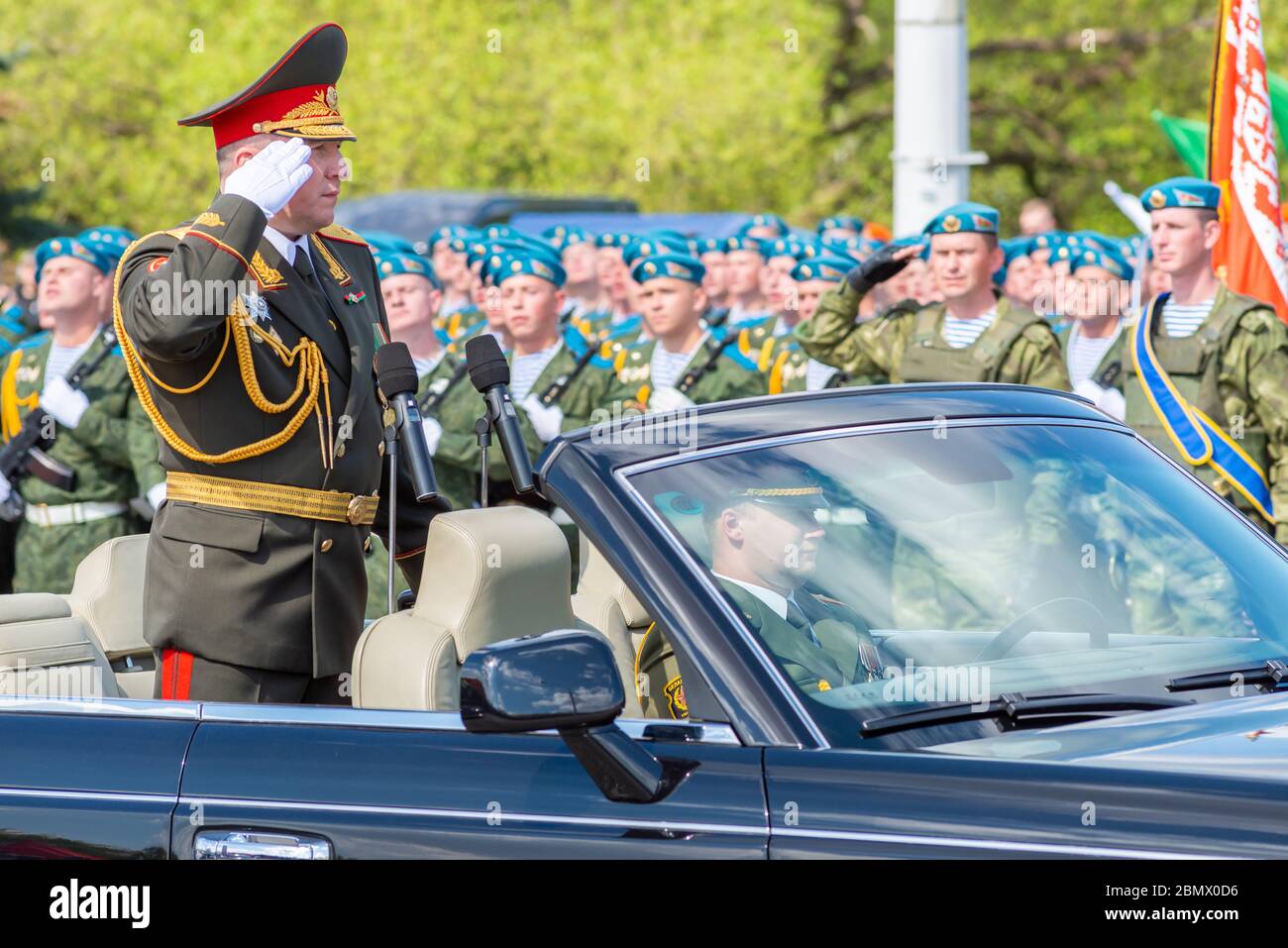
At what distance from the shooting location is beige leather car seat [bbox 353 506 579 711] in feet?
11.2

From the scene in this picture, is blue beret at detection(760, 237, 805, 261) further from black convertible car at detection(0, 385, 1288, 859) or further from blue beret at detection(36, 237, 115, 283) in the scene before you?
black convertible car at detection(0, 385, 1288, 859)

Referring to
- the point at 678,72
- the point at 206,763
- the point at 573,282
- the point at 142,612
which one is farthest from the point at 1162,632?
the point at 678,72

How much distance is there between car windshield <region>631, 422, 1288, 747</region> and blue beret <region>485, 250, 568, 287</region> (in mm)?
6754

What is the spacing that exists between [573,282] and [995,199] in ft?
62.9

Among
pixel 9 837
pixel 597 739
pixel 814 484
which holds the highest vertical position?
pixel 814 484

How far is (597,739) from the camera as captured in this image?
2.75 metres

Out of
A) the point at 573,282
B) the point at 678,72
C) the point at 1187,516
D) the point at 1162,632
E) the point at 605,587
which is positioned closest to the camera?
the point at 1162,632

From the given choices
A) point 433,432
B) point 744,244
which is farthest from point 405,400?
point 744,244

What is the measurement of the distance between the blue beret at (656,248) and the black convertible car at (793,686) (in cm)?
698

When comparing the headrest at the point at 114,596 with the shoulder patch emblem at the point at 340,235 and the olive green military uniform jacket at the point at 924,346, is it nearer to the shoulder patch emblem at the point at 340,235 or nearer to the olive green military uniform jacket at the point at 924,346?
the shoulder patch emblem at the point at 340,235

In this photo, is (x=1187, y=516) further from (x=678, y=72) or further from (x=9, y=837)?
(x=678, y=72)

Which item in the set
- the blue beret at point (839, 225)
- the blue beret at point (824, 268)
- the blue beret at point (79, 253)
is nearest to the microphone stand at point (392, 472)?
the blue beret at point (79, 253)

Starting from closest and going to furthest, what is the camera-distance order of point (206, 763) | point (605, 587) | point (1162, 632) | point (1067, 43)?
point (206, 763) < point (1162, 632) < point (605, 587) < point (1067, 43)

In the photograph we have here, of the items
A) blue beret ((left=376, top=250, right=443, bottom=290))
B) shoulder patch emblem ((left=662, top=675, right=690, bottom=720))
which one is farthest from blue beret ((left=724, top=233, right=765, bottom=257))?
shoulder patch emblem ((left=662, top=675, right=690, bottom=720))
